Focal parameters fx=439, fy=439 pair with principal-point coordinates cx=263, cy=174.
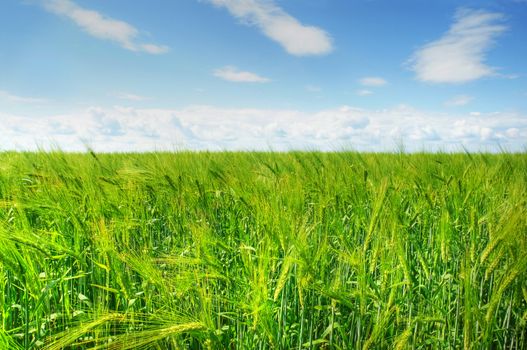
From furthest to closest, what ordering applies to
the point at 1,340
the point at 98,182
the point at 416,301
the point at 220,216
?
the point at 220,216 → the point at 98,182 → the point at 416,301 → the point at 1,340

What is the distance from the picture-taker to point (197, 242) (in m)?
1.54

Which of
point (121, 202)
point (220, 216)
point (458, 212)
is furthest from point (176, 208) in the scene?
point (458, 212)

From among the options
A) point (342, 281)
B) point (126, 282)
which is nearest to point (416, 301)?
point (342, 281)

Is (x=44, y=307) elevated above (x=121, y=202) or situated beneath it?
situated beneath

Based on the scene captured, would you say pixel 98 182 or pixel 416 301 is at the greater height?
pixel 98 182

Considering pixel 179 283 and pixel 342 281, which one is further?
pixel 342 281

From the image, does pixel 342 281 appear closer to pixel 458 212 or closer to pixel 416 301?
pixel 416 301

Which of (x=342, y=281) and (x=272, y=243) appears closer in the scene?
(x=272, y=243)

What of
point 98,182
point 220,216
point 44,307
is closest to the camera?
point 44,307

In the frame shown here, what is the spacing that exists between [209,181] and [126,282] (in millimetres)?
1768

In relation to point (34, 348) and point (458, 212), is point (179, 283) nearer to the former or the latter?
point (34, 348)

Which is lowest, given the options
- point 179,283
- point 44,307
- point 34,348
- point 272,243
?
point 34,348

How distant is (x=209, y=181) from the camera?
3449mm

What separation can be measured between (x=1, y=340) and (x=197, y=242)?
64cm
